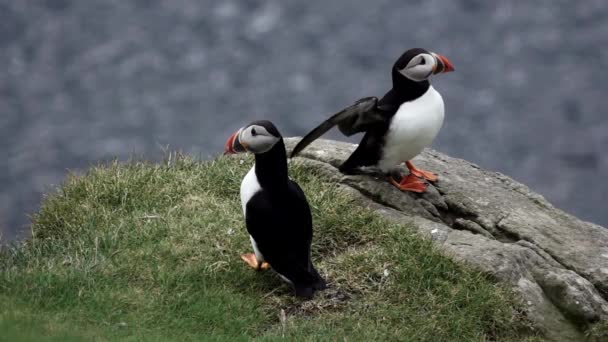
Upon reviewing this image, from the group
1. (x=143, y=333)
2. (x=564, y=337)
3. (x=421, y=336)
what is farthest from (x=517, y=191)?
(x=143, y=333)

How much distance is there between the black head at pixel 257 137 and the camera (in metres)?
6.11

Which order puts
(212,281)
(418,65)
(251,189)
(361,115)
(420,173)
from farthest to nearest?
(420,173) < (361,115) < (418,65) < (212,281) < (251,189)

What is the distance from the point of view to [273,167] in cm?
618

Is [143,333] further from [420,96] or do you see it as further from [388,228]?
[420,96]

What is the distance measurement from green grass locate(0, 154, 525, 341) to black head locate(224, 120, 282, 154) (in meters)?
0.91

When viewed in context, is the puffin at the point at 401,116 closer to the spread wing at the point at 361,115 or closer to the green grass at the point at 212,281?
the spread wing at the point at 361,115

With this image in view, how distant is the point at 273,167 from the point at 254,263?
74 centimetres

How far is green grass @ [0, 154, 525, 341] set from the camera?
19.7 feet

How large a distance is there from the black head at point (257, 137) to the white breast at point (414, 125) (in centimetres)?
152

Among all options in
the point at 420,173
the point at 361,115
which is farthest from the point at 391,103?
the point at 420,173

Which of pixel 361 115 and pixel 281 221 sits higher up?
pixel 361 115

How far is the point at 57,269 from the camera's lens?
6426mm

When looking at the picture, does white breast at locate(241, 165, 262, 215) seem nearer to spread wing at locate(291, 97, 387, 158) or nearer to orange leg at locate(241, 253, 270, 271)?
orange leg at locate(241, 253, 270, 271)

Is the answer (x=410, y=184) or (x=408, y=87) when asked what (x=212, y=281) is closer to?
(x=410, y=184)
